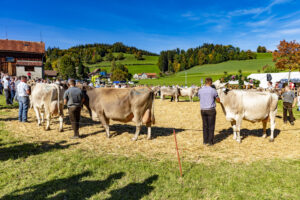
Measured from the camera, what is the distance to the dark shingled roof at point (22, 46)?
140 feet

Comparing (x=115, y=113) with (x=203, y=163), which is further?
(x=115, y=113)

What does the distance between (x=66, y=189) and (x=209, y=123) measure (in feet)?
16.0

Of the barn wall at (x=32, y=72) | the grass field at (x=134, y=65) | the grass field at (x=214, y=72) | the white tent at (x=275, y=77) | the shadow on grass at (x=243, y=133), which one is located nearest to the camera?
the shadow on grass at (x=243, y=133)

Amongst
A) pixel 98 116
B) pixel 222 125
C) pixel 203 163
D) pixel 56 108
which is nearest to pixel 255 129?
pixel 222 125

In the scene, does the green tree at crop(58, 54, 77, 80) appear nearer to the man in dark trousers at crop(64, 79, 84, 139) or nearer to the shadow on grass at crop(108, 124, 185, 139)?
the shadow on grass at crop(108, 124, 185, 139)

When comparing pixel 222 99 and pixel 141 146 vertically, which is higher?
pixel 222 99

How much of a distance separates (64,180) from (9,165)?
200 centimetres

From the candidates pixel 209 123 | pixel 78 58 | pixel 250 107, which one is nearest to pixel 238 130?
pixel 250 107

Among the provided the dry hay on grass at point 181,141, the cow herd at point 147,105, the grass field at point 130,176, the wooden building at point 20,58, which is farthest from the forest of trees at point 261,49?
the grass field at point 130,176

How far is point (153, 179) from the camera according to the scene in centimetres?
450

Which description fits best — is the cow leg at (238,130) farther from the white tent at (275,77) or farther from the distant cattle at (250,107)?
the white tent at (275,77)

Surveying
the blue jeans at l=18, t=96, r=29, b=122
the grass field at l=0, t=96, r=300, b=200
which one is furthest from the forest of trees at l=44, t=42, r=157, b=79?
the grass field at l=0, t=96, r=300, b=200

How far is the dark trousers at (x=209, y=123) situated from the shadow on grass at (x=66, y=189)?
3699 millimetres

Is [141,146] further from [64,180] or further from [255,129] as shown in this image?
[255,129]
